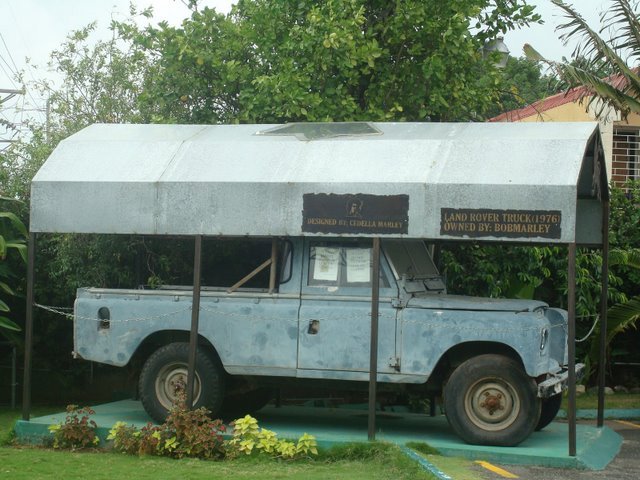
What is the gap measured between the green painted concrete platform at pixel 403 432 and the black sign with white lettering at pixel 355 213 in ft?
6.82

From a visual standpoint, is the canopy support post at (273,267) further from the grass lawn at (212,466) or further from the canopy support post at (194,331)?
the grass lawn at (212,466)

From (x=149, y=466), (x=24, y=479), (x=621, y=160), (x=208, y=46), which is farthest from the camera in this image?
(x=621, y=160)

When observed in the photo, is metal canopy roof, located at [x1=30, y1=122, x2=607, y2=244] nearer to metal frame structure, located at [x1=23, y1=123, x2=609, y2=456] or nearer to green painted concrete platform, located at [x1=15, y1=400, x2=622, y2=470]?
metal frame structure, located at [x1=23, y1=123, x2=609, y2=456]

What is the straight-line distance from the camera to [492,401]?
11.3 m

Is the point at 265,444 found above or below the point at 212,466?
above

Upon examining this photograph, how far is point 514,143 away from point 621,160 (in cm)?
1095

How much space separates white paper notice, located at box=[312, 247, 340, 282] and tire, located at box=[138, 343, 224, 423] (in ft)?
4.77

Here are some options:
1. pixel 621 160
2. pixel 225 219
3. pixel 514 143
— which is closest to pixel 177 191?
pixel 225 219

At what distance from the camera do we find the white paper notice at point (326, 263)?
12.0m

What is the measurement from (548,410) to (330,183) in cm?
365

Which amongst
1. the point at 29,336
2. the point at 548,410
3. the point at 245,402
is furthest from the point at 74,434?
the point at 548,410

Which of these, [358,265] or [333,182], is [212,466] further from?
[333,182]

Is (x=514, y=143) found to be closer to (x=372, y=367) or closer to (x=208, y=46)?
(x=372, y=367)

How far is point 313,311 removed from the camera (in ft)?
38.4
